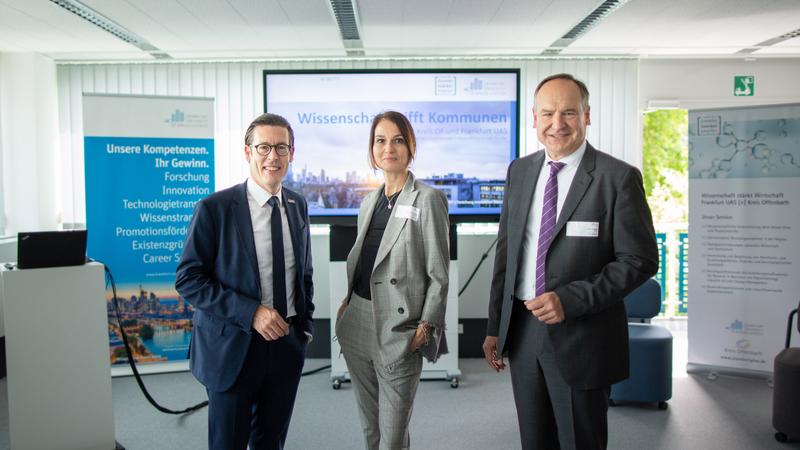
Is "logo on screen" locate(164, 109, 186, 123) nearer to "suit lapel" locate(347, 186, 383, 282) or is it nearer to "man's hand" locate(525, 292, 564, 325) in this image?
"suit lapel" locate(347, 186, 383, 282)

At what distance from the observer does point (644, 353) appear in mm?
3748

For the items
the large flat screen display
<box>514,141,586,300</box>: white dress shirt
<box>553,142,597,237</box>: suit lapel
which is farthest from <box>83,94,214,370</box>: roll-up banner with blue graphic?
<box>553,142,597,237</box>: suit lapel

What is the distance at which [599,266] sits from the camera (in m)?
1.67

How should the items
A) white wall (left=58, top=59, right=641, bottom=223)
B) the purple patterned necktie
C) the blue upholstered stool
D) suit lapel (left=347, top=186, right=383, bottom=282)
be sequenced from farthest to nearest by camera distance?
white wall (left=58, top=59, right=641, bottom=223) < the blue upholstered stool < suit lapel (left=347, top=186, right=383, bottom=282) < the purple patterned necktie

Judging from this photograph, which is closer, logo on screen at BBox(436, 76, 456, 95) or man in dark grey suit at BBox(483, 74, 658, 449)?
man in dark grey suit at BBox(483, 74, 658, 449)

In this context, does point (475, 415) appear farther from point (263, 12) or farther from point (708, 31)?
point (708, 31)

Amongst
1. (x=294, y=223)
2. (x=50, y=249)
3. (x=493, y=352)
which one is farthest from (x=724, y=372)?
(x=50, y=249)

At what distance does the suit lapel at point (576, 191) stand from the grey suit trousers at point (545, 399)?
0.31 meters

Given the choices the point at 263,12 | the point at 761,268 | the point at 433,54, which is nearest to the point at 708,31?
the point at 761,268

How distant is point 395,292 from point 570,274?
58cm

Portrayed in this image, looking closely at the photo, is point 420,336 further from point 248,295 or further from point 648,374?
point 648,374

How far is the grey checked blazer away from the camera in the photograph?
1916mm

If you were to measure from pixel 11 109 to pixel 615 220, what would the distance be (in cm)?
563

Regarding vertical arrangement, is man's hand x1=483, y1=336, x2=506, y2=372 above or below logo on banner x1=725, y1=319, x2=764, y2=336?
above
